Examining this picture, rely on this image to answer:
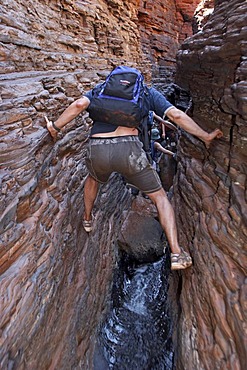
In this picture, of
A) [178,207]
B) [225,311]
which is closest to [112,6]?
[178,207]

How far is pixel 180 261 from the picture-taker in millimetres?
2979

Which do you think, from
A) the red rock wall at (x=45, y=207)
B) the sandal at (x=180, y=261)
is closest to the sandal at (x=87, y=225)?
the red rock wall at (x=45, y=207)

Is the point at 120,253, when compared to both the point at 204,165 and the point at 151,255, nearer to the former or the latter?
the point at 151,255

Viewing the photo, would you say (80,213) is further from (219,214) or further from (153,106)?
(219,214)

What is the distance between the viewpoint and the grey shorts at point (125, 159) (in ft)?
9.58

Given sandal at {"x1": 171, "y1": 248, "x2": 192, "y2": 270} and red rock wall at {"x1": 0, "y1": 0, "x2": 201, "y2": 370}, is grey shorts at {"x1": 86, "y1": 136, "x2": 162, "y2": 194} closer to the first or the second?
red rock wall at {"x1": 0, "y1": 0, "x2": 201, "y2": 370}

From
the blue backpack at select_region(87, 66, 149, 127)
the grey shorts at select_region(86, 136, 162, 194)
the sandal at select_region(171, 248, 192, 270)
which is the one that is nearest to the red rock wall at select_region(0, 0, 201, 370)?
the grey shorts at select_region(86, 136, 162, 194)

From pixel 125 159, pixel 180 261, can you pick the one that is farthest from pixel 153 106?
pixel 180 261

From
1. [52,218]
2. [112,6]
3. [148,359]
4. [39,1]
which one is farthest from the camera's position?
[112,6]

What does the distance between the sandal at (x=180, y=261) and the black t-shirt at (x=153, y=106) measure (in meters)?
1.50

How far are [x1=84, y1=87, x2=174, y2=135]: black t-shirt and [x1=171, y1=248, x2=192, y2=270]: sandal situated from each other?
150 centimetres

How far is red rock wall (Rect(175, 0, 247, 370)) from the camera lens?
7.57 feet

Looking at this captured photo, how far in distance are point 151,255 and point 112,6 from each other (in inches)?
298

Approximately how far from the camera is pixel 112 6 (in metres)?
8.65
